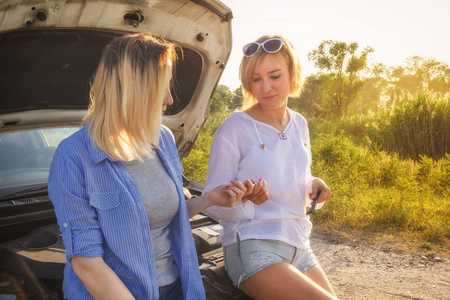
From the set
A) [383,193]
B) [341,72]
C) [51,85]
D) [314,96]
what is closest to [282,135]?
[51,85]

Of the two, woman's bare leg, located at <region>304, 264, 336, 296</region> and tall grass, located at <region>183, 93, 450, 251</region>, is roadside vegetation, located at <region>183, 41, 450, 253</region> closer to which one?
tall grass, located at <region>183, 93, 450, 251</region>

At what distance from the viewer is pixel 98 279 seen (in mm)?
1302

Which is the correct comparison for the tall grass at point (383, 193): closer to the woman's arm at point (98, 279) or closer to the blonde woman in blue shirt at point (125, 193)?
the blonde woman in blue shirt at point (125, 193)

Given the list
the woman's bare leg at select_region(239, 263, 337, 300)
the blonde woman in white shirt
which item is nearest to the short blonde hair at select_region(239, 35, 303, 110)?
the blonde woman in white shirt

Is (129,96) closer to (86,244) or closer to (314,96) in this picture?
(86,244)

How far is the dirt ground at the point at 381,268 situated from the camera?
3.43 m

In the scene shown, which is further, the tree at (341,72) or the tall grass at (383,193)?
the tree at (341,72)

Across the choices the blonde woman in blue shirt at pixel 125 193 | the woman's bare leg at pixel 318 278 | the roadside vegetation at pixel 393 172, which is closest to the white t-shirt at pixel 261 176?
the woman's bare leg at pixel 318 278

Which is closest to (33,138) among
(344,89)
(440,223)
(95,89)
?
(95,89)

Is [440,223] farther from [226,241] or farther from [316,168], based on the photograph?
[226,241]

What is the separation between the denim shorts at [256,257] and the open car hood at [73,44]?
1.37 metres

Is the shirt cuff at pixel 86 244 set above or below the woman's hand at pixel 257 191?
below

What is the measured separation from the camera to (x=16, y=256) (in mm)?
1781

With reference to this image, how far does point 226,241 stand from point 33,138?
154 cm
